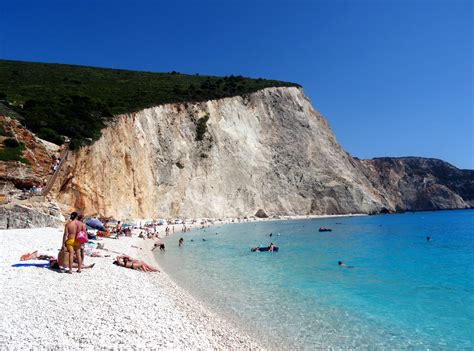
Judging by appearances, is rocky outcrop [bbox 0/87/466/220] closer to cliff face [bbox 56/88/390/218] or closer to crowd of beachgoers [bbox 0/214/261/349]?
cliff face [bbox 56/88/390/218]

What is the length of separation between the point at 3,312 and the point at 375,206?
7170 centimetres

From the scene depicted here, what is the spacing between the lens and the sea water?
7.60 meters

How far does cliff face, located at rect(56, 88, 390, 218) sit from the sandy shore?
19266mm

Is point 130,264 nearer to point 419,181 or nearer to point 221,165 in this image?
point 221,165

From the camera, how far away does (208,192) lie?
4944 centimetres

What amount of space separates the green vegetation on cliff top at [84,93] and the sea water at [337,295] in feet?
59.3

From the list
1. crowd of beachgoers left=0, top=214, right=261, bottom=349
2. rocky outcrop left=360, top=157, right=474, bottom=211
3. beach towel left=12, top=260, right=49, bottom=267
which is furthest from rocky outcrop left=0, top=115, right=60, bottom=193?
rocky outcrop left=360, top=157, right=474, bottom=211

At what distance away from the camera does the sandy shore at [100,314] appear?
5.18m

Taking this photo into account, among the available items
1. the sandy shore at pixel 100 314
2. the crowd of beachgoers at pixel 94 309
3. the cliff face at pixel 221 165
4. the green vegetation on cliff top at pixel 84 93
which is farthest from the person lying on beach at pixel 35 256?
the green vegetation on cliff top at pixel 84 93

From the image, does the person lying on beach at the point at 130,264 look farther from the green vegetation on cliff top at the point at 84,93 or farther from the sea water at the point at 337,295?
the green vegetation on cliff top at the point at 84,93

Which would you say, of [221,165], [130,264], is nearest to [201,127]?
[221,165]

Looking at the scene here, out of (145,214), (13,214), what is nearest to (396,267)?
(13,214)

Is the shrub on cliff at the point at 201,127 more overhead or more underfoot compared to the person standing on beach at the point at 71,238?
more overhead

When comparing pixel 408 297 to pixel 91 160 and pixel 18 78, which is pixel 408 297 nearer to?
pixel 91 160
